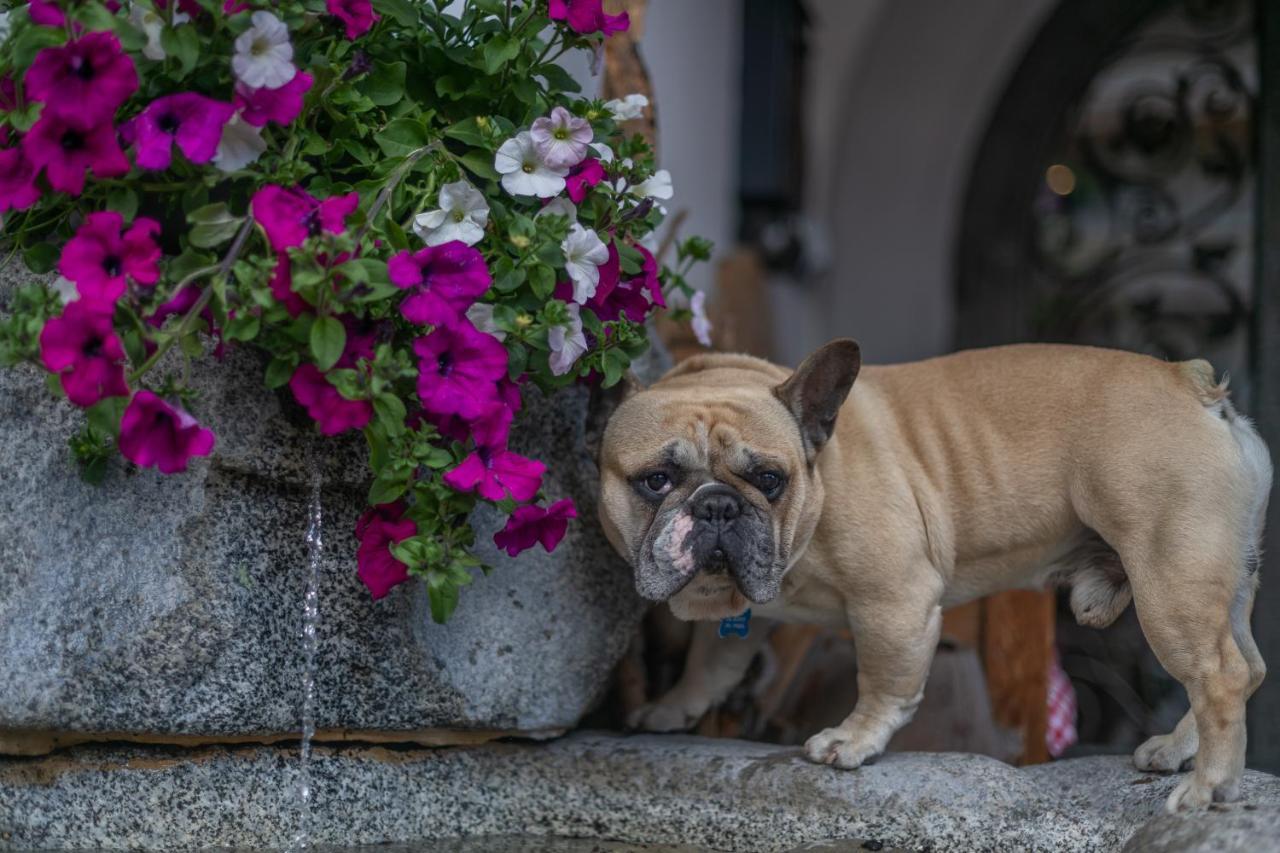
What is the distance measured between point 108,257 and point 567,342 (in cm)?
62

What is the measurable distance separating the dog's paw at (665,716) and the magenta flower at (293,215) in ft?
4.01

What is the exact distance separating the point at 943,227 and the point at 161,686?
3.60 metres

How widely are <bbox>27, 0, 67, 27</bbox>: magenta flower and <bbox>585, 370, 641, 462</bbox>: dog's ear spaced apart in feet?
3.21

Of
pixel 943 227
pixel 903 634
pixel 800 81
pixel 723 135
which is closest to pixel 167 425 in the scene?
pixel 903 634

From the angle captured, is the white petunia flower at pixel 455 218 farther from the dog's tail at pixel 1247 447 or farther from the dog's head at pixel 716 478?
the dog's tail at pixel 1247 447

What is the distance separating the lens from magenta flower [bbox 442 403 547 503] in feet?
6.16

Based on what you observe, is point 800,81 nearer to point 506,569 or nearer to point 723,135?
point 723,135

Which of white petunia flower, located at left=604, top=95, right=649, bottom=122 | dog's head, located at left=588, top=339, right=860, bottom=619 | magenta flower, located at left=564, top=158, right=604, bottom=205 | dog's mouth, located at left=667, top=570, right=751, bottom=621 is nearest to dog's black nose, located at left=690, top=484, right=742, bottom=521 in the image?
dog's head, located at left=588, top=339, right=860, bottom=619

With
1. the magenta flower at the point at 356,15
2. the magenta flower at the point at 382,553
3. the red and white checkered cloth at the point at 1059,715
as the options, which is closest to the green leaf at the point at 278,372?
the magenta flower at the point at 382,553

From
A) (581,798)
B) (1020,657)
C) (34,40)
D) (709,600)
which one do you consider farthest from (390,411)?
(1020,657)

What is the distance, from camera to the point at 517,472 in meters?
1.94

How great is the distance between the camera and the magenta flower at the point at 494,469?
188 cm

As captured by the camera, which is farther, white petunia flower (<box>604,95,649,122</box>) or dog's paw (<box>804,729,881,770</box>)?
dog's paw (<box>804,729,881,770</box>)

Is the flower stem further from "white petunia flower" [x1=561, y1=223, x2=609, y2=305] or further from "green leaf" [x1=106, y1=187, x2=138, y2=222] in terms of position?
"white petunia flower" [x1=561, y1=223, x2=609, y2=305]
